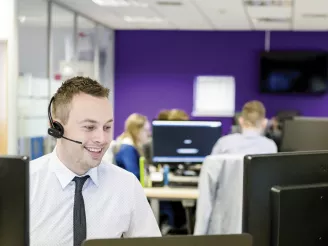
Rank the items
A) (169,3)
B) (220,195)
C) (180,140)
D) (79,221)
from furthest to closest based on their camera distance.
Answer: (169,3) → (180,140) → (220,195) → (79,221)

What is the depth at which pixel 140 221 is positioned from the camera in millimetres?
2033

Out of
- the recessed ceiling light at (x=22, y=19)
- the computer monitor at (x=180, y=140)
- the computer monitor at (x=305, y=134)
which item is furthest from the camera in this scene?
the recessed ceiling light at (x=22, y=19)

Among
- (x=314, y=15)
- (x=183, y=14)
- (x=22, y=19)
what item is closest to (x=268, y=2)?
(x=314, y=15)

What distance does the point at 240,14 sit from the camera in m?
8.44

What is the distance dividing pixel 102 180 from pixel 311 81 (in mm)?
8677

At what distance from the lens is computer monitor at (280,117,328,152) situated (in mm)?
4590

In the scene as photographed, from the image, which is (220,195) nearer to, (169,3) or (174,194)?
(174,194)

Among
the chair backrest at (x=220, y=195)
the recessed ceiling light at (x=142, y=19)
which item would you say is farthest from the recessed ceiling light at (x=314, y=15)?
the chair backrest at (x=220, y=195)

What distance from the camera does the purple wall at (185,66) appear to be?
1039cm

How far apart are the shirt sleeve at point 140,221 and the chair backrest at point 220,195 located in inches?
78.3

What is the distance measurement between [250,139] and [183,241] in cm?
362

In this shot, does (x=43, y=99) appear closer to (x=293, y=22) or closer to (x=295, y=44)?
(x=293, y=22)

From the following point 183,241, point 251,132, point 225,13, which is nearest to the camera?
point 183,241

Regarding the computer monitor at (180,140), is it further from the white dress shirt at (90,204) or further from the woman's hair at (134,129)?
the white dress shirt at (90,204)
